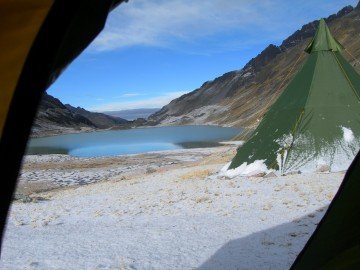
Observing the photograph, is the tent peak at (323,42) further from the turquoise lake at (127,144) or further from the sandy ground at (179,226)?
the turquoise lake at (127,144)

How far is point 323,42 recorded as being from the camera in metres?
11.5

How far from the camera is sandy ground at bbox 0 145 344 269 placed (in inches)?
203

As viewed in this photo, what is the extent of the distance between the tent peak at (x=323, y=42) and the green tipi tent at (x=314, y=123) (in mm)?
26

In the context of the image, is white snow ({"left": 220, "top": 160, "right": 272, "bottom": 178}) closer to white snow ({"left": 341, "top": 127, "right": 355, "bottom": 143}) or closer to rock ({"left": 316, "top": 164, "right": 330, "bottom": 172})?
rock ({"left": 316, "top": 164, "right": 330, "bottom": 172})

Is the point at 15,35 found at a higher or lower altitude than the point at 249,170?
higher

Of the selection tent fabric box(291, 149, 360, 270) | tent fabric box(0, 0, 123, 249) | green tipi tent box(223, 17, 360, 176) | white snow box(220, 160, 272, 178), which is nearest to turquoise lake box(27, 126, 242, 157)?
white snow box(220, 160, 272, 178)

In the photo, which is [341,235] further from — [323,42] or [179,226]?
[323,42]

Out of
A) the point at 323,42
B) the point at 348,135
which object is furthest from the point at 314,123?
the point at 323,42

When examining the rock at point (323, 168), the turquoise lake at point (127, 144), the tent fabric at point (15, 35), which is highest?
the tent fabric at point (15, 35)

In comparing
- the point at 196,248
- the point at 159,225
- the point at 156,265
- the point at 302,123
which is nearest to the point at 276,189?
the point at 302,123

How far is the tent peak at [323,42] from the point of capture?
1142 centimetres

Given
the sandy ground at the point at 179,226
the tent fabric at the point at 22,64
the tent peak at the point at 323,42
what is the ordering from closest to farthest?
the tent fabric at the point at 22,64 → the sandy ground at the point at 179,226 → the tent peak at the point at 323,42

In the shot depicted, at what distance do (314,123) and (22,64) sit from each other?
9.70m

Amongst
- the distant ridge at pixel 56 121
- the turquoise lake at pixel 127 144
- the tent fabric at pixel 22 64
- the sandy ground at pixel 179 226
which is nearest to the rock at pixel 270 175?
the sandy ground at pixel 179 226
